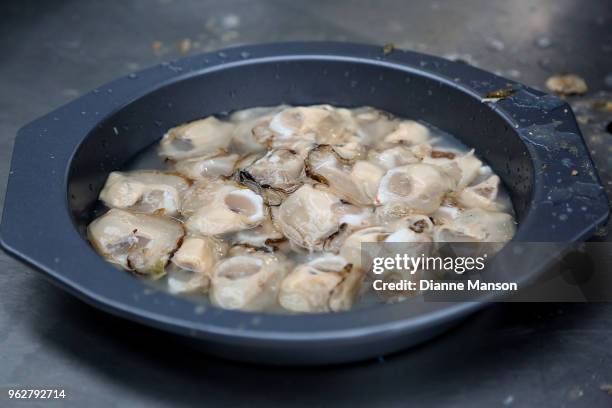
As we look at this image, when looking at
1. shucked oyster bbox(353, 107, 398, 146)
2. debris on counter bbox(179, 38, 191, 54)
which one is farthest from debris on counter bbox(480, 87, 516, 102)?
debris on counter bbox(179, 38, 191, 54)

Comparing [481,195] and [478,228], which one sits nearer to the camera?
[478,228]

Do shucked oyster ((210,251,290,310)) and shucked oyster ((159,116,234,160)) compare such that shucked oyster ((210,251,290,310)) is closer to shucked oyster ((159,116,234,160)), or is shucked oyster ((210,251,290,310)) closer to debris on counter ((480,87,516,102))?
shucked oyster ((159,116,234,160))

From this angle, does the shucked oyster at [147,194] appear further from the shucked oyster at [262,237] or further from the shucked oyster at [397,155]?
the shucked oyster at [397,155]

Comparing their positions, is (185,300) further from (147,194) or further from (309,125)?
(309,125)

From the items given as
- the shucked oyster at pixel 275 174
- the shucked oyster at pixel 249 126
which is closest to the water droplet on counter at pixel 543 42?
the shucked oyster at pixel 249 126

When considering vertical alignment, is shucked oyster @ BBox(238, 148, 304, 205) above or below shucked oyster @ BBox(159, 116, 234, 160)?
above

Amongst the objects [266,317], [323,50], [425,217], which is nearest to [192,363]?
[266,317]

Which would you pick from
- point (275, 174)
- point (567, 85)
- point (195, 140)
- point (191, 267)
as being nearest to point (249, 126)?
point (195, 140)
